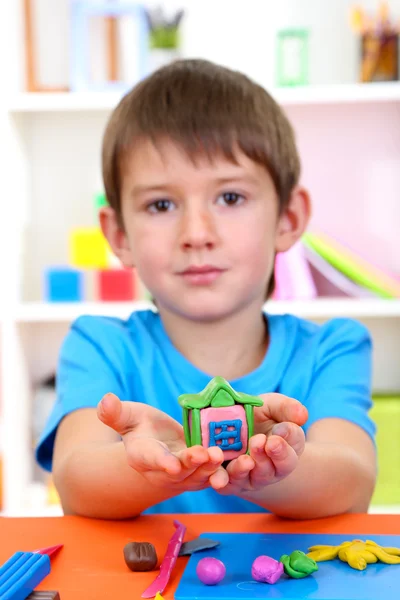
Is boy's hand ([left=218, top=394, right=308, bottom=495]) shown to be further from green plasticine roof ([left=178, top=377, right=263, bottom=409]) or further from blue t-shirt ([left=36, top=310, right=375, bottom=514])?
blue t-shirt ([left=36, top=310, right=375, bottom=514])

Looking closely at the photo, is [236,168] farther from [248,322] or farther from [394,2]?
[394,2]

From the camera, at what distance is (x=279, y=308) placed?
7.50 ft

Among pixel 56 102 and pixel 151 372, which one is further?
pixel 56 102

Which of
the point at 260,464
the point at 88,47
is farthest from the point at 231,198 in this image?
the point at 88,47

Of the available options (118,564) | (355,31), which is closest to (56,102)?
(355,31)

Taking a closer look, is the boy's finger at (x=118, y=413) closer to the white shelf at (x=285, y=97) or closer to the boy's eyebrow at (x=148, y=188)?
the boy's eyebrow at (x=148, y=188)

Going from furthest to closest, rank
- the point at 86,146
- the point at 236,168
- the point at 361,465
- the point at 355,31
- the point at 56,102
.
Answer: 1. the point at 86,146
2. the point at 355,31
3. the point at 56,102
4. the point at 236,168
5. the point at 361,465

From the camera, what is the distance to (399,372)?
106 inches

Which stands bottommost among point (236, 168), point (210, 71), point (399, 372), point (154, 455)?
point (399, 372)

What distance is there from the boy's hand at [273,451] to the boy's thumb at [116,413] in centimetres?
9

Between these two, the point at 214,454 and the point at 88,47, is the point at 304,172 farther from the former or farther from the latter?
the point at 214,454

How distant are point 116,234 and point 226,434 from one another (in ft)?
1.94

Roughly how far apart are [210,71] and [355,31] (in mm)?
1532

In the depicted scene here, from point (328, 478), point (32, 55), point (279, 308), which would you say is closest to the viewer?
point (328, 478)
